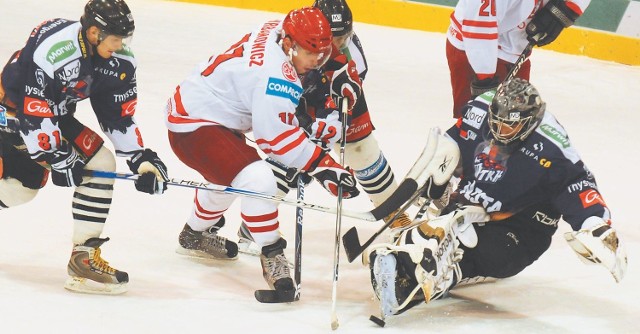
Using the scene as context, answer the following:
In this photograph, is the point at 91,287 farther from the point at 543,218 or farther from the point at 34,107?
the point at 543,218

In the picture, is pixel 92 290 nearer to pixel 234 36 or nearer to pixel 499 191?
pixel 499 191

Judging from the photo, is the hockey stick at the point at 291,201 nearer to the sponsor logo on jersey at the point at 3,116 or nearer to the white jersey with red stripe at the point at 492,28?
the sponsor logo on jersey at the point at 3,116

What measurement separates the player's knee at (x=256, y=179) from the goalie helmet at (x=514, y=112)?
0.76 meters

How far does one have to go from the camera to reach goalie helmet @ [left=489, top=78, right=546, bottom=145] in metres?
3.49

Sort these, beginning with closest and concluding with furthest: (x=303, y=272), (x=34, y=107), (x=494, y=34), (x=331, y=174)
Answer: (x=34, y=107)
(x=331, y=174)
(x=303, y=272)
(x=494, y=34)

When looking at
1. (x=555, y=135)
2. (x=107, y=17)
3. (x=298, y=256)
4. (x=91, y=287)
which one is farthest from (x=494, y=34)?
(x=91, y=287)

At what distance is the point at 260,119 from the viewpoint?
3.58m

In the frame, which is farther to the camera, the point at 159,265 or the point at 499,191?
the point at 159,265

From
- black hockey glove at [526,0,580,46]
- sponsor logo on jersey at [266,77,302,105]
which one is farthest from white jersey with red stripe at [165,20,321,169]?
black hockey glove at [526,0,580,46]

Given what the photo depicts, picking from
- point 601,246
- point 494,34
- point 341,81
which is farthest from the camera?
point 494,34

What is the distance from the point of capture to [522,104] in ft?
11.5

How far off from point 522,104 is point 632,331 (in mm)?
833

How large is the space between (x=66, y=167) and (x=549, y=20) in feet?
7.16

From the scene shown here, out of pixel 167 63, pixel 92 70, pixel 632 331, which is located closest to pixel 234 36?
pixel 167 63
